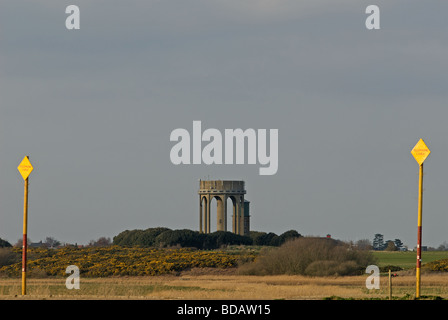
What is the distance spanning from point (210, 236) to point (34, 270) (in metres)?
52.9

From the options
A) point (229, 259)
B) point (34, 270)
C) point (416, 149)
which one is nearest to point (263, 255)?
point (229, 259)

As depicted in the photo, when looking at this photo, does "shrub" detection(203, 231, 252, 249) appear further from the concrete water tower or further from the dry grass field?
the dry grass field

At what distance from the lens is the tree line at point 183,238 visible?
122 metres

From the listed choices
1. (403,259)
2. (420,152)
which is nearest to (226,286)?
→ (420,152)

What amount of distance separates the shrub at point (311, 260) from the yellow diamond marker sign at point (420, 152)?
34217 mm

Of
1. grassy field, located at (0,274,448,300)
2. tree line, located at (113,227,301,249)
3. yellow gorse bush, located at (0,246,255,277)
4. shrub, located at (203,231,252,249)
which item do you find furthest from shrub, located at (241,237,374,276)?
shrub, located at (203,231,252,249)

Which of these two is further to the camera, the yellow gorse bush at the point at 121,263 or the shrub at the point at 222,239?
the shrub at the point at 222,239

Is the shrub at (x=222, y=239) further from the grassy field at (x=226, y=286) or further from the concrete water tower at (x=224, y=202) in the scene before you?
the grassy field at (x=226, y=286)

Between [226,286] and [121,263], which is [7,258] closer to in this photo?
[121,263]

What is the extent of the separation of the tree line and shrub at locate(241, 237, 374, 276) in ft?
151

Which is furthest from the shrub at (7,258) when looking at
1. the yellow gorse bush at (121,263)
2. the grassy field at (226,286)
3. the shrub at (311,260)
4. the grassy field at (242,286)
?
the shrub at (311,260)

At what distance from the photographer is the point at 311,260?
68562mm
